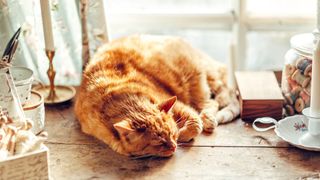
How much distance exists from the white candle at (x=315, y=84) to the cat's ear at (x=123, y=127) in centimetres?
49

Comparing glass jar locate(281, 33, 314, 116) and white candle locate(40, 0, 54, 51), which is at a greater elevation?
white candle locate(40, 0, 54, 51)

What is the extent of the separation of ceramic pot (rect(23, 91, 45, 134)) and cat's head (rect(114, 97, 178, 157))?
0.25 metres

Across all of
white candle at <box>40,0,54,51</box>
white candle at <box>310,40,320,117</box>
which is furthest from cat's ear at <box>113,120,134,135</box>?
white candle at <box>310,40,320,117</box>

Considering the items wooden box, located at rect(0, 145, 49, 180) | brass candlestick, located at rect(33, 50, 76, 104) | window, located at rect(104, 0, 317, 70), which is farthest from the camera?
window, located at rect(104, 0, 317, 70)

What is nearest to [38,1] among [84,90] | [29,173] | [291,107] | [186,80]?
[84,90]

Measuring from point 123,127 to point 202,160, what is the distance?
0.76 feet

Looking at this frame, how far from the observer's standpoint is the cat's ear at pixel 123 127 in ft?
5.18

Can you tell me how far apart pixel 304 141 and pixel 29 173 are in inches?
29.4

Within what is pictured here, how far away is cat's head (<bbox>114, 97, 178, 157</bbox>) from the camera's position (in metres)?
1.61

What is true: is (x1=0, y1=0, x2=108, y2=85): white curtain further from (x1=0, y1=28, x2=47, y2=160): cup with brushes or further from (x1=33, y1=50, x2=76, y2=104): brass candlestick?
(x1=0, y1=28, x2=47, y2=160): cup with brushes

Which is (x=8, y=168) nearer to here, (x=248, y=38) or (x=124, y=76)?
(x=124, y=76)

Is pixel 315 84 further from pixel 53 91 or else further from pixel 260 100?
pixel 53 91

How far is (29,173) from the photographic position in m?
1.43

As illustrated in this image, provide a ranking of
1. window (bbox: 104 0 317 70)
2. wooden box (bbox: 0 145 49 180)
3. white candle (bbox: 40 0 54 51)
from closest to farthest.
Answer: wooden box (bbox: 0 145 49 180) → white candle (bbox: 40 0 54 51) → window (bbox: 104 0 317 70)
